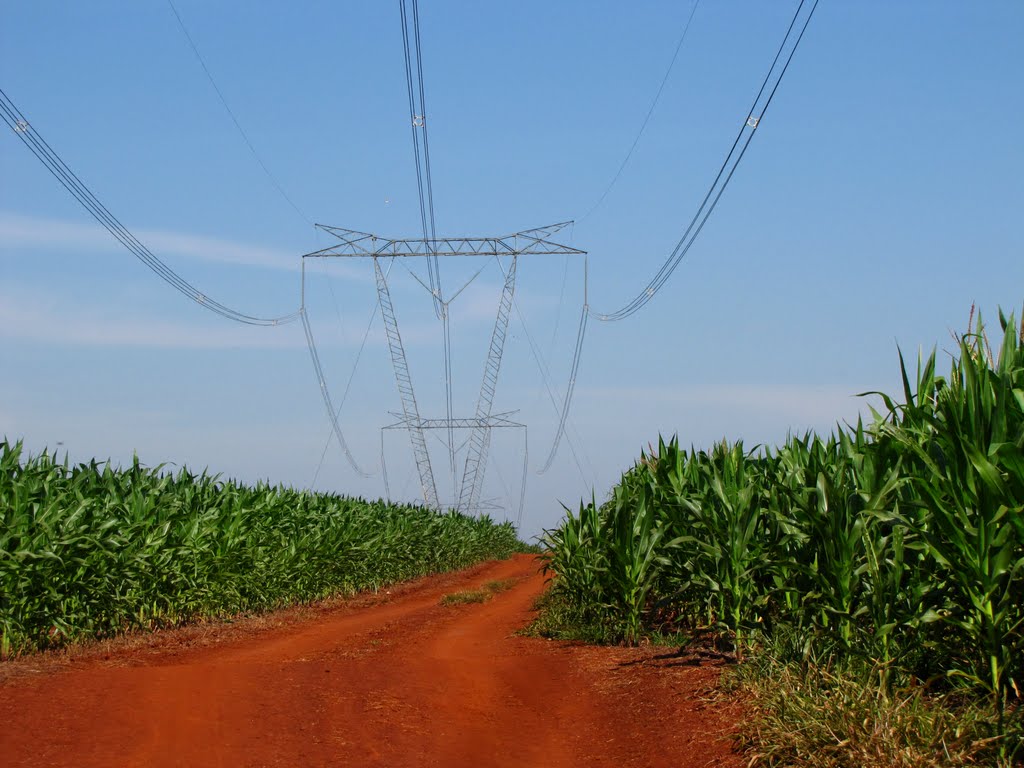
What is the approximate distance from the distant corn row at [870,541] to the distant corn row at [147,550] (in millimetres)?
6445

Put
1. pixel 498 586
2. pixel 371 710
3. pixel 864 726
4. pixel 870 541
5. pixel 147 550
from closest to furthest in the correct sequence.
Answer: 1. pixel 864 726
2. pixel 870 541
3. pixel 371 710
4. pixel 147 550
5. pixel 498 586

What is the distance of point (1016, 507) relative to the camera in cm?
573

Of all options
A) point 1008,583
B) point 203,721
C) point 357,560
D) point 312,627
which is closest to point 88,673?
point 203,721

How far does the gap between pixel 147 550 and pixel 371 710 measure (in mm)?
7040

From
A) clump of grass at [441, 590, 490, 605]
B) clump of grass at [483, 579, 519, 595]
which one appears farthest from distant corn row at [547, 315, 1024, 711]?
clump of grass at [483, 579, 519, 595]

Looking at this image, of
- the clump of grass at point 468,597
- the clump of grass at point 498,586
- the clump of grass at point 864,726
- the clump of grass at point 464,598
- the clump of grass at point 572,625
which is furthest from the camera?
the clump of grass at point 498,586

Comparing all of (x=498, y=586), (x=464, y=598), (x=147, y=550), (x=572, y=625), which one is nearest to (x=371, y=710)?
(x=572, y=625)

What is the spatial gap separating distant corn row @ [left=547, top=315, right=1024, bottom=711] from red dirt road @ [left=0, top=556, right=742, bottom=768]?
3.26 feet

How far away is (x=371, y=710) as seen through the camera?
835 cm

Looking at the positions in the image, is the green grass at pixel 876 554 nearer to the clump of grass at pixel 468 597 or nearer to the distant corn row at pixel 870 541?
the distant corn row at pixel 870 541

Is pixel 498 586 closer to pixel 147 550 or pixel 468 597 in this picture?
pixel 468 597

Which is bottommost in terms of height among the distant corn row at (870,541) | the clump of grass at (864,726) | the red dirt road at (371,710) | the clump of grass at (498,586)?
the red dirt road at (371,710)

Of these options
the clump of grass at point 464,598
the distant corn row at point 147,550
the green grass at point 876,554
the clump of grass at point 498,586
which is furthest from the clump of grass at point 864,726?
the clump of grass at point 498,586

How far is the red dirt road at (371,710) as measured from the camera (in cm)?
707
